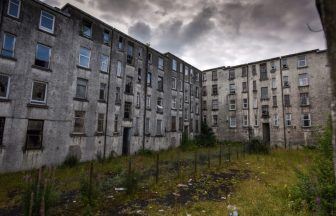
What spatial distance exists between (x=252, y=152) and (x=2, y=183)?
2109 centimetres

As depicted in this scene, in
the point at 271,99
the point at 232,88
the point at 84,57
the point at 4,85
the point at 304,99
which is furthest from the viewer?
the point at 232,88

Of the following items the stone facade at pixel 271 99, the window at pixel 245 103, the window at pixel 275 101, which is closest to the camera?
the stone facade at pixel 271 99

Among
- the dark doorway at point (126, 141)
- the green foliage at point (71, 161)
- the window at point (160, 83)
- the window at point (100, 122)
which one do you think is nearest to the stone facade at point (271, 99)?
the window at point (160, 83)

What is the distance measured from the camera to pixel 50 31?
16922 mm

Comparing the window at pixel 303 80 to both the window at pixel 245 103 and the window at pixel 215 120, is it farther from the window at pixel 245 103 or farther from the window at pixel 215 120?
the window at pixel 215 120

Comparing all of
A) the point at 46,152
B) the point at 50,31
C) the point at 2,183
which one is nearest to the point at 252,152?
the point at 46,152

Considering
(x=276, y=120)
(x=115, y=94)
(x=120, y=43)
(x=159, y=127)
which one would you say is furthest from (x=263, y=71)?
(x=115, y=94)

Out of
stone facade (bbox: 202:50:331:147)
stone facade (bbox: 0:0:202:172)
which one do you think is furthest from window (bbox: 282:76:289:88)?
stone facade (bbox: 0:0:202:172)

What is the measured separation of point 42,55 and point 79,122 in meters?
6.42

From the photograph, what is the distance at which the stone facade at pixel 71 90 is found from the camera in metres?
14.4

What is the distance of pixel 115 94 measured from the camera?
21.8 metres

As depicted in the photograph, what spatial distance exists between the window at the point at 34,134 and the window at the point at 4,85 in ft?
7.98

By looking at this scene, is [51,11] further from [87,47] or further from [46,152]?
[46,152]

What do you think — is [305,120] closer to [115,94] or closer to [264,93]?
[264,93]
